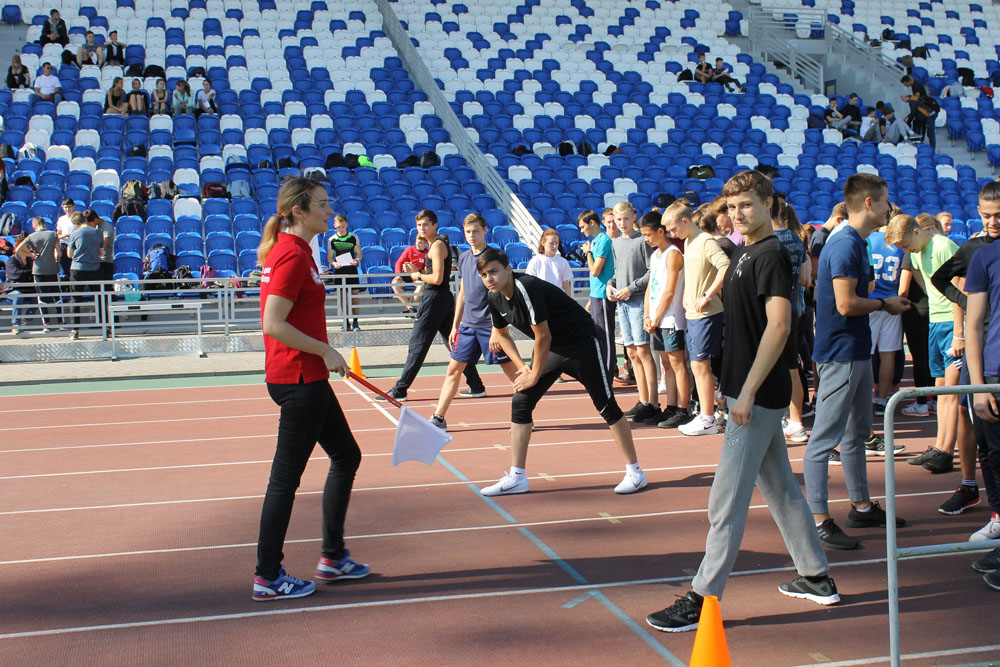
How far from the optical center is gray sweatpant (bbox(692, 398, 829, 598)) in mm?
4102

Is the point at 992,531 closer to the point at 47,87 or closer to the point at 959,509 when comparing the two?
the point at 959,509

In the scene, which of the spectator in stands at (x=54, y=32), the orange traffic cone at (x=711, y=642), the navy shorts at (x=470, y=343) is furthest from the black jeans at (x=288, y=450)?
the spectator in stands at (x=54, y=32)

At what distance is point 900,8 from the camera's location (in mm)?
35219

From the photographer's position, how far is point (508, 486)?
659cm

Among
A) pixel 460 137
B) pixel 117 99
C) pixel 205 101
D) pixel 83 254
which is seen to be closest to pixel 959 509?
pixel 83 254

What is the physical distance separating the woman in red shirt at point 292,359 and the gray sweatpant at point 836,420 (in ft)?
8.47

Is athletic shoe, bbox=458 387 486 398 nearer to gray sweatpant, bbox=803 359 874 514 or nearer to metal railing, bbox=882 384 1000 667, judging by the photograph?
gray sweatpant, bbox=803 359 874 514

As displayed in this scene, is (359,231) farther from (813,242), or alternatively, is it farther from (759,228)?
(759,228)

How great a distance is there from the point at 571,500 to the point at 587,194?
15.4 metres

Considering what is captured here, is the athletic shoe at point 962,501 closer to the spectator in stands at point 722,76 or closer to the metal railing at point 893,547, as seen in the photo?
the metal railing at point 893,547

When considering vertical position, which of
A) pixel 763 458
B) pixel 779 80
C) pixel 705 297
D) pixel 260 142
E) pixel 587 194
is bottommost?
pixel 763 458

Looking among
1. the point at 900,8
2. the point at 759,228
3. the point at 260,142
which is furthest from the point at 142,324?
the point at 900,8

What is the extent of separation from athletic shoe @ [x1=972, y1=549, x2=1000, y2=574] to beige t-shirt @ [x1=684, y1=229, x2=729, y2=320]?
3.42 m

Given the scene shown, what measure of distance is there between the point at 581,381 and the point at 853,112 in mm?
23536
